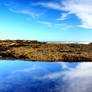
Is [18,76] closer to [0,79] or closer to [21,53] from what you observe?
[0,79]

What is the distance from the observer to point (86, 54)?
7.08m

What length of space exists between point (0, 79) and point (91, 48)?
18.8ft

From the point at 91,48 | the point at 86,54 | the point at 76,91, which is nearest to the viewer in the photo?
the point at 76,91

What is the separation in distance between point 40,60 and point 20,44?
2.28 meters

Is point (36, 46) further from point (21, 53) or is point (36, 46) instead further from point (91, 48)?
point (91, 48)

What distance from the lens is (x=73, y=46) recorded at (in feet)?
27.1

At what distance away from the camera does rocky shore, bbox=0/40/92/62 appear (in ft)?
22.2

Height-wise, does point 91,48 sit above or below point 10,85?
above

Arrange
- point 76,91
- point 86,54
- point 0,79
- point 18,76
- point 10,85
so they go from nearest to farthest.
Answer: point 76,91
point 10,85
point 0,79
point 18,76
point 86,54

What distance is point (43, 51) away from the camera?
746 cm

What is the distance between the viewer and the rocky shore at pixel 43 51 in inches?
267

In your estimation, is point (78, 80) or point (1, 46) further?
point (1, 46)

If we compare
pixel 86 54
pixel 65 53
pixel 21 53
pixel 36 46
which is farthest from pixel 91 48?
pixel 21 53

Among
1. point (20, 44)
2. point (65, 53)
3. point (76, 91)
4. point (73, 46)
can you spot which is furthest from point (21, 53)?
point (76, 91)
